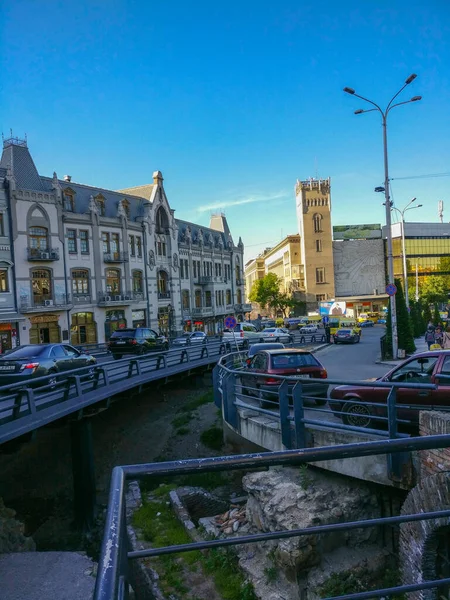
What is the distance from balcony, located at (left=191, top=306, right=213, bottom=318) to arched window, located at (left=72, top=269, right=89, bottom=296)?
1858 centimetres

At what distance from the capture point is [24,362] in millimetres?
15797

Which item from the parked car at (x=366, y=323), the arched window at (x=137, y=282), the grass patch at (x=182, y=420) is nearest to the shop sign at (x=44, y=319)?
the arched window at (x=137, y=282)

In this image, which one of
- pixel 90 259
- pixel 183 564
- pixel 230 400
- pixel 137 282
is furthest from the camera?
pixel 137 282

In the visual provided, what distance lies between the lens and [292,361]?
13.2 metres

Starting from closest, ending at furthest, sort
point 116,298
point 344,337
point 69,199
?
point 69,199, point 344,337, point 116,298

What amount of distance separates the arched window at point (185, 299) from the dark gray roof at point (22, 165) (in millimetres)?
23159

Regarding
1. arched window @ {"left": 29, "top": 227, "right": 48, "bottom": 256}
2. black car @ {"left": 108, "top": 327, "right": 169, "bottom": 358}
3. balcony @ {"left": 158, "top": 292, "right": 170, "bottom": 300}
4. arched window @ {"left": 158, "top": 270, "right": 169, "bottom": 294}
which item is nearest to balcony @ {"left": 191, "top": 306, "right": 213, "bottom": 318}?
balcony @ {"left": 158, "top": 292, "right": 170, "bottom": 300}

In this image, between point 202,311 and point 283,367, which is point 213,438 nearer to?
point 283,367

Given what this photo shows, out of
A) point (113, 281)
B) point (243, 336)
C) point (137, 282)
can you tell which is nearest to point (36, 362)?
point (243, 336)

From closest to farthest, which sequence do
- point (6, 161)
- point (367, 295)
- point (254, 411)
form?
point (254, 411) → point (6, 161) → point (367, 295)

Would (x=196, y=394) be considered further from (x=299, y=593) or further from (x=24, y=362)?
(x=299, y=593)

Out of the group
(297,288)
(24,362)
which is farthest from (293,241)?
(24,362)

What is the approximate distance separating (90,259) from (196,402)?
85.3ft

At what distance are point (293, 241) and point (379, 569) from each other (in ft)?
348
